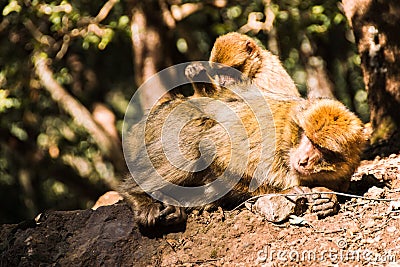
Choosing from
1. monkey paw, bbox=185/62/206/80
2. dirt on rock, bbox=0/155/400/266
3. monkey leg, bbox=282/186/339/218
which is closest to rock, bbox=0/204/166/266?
dirt on rock, bbox=0/155/400/266

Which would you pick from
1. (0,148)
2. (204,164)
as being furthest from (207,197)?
(0,148)

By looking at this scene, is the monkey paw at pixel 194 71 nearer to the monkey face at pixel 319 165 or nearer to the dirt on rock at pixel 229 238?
the dirt on rock at pixel 229 238

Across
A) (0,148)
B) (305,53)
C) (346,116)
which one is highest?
(346,116)

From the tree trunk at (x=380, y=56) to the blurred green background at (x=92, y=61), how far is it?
2037 millimetres

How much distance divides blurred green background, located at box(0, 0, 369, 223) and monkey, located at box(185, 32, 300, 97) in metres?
1.74

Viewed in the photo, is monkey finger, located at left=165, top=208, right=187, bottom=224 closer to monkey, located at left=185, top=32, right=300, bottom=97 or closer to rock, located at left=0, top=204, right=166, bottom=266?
rock, located at left=0, top=204, right=166, bottom=266

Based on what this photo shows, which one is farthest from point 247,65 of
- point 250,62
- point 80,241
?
point 80,241

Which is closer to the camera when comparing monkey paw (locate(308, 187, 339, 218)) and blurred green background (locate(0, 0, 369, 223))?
monkey paw (locate(308, 187, 339, 218))

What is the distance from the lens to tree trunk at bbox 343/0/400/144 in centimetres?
520

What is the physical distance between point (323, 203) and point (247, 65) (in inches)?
79.6

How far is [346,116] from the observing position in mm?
3732

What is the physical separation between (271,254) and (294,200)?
14.9 inches

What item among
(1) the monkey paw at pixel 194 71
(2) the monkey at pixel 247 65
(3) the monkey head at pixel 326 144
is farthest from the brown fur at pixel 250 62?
(3) the monkey head at pixel 326 144

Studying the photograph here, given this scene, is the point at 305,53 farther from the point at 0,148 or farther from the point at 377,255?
the point at 377,255
